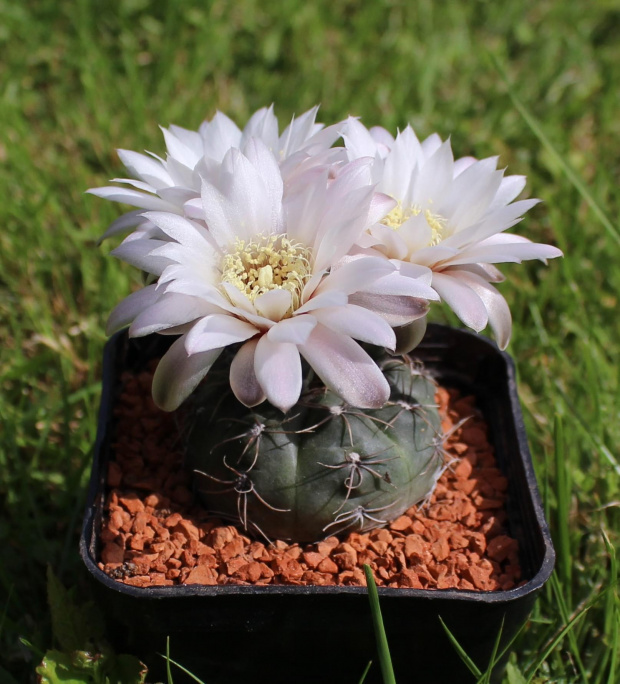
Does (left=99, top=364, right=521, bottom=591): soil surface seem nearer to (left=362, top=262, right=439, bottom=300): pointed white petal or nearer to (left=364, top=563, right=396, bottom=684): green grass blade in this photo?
(left=364, top=563, right=396, bottom=684): green grass blade

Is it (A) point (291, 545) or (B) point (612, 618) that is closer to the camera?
(A) point (291, 545)

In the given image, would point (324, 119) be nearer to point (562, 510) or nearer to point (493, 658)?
point (562, 510)

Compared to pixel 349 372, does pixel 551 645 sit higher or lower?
lower

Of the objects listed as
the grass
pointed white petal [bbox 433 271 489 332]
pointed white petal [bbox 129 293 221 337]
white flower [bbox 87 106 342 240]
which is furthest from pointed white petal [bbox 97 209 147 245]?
the grass

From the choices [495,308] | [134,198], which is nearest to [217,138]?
[134,198]

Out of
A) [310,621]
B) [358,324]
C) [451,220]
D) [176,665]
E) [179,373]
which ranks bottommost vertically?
[176,665]

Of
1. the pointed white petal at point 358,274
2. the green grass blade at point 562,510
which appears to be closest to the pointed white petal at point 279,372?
the pointed white petal at point 358,274

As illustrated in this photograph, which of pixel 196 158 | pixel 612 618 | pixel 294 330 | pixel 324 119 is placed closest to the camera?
pixel 294 330

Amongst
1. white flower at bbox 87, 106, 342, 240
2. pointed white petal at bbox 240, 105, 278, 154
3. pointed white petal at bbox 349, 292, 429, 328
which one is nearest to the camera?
pointed white petal at bbox 349, 292, 429, 328
